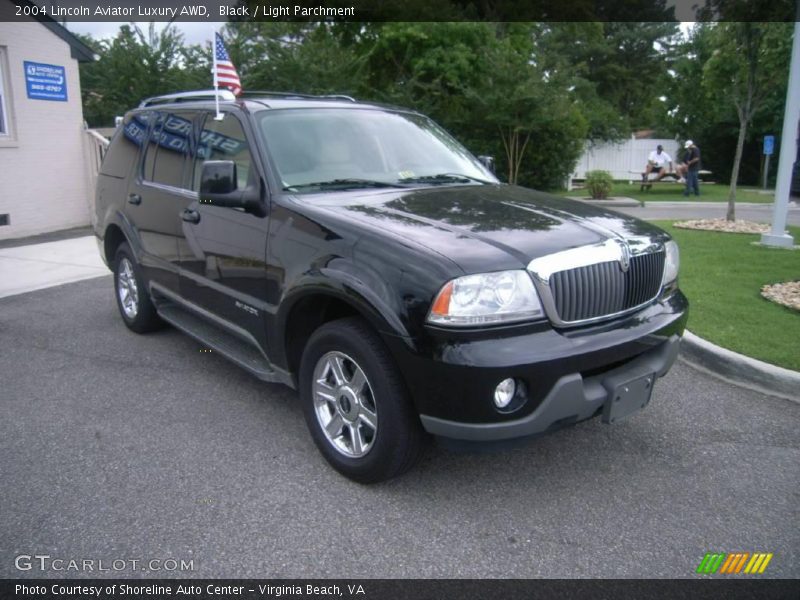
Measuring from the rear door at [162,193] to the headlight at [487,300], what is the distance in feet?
8.11

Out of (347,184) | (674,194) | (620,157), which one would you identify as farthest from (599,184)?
(347,184)

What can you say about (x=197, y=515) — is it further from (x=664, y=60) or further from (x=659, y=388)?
(x=664, y=60)

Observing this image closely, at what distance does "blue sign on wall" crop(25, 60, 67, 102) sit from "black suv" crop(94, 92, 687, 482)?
8.27 metres

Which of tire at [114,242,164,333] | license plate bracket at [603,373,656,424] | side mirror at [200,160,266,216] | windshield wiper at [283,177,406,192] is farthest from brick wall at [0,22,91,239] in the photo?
license plate bracket at [603,373,656,424]

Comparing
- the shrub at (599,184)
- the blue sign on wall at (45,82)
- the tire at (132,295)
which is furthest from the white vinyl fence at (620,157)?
the tire at (132,295)

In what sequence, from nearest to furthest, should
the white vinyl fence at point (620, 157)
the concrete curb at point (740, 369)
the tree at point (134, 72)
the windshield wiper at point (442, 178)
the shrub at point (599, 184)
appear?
the windshield wiper at point (442, 178) < the concrete curb at point (740, 369) < the tree at point (134, 72) < the shrub at point (599, 184) < the white vinyl fence at point (620, 157)

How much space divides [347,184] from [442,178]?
0.74 m

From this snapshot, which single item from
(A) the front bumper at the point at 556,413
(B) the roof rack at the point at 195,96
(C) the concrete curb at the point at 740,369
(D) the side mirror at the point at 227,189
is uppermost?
(B) the roof rack at the point at 195,96

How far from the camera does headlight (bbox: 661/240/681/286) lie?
363cm

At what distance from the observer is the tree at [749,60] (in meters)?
10.2

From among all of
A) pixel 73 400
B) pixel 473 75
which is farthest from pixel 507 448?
pixel 473 75

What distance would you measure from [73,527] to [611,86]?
5059cm

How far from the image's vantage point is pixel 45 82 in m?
11.7

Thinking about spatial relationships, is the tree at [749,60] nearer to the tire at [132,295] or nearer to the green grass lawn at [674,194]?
the green grass lawn at [674,194]
